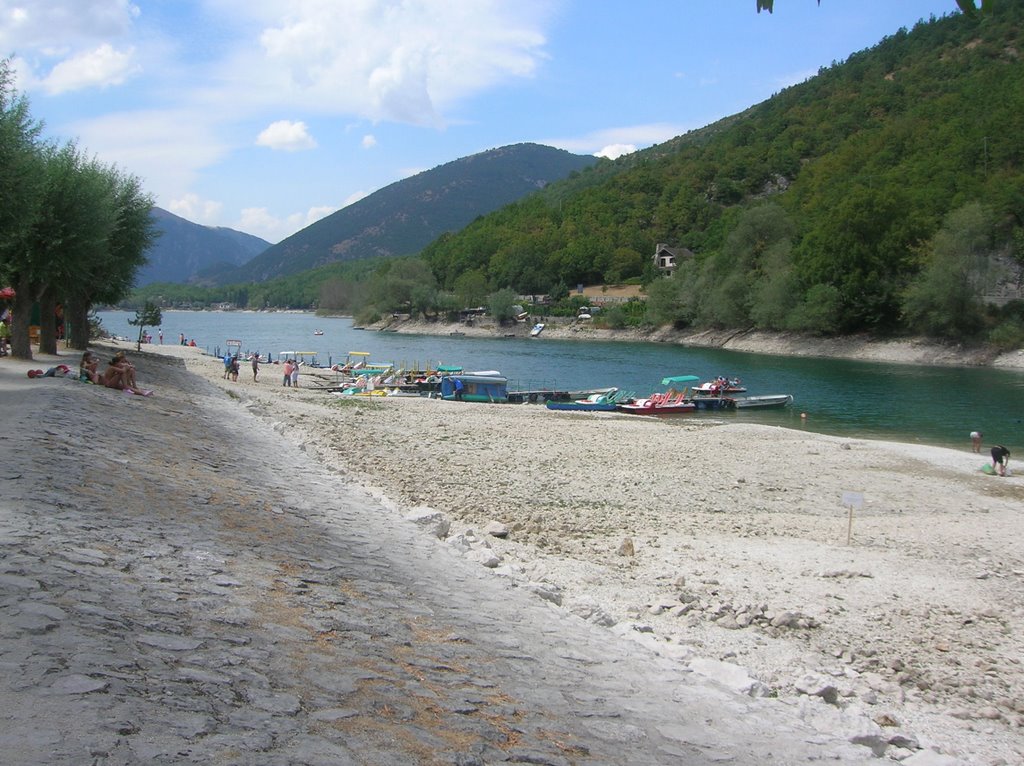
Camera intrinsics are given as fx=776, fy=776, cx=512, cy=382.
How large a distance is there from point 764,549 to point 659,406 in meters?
30.7

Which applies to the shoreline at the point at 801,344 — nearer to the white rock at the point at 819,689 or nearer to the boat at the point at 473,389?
the boat at the point at 473,389

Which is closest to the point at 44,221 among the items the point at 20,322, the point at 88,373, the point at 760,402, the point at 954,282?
the point at 20,322

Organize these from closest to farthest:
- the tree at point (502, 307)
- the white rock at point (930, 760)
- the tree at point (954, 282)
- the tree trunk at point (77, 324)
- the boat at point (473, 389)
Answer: the white rock at point (930, 760) < the tree trunk at point (77, 324) < the boat at point (473, 389) < the tree at point (954, 282) < the tree at point (502, 307)

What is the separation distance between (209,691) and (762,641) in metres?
6.56

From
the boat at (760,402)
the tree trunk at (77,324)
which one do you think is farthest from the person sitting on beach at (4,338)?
the boat at (760,402)

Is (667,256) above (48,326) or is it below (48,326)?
above

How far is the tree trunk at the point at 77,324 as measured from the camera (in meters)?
36.8

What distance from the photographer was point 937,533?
15.7 meters

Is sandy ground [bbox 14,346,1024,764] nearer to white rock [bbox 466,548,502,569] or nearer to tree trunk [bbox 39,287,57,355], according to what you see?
white rock [bbox 466,548,502,569]

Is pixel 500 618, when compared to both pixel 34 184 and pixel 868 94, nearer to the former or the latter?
pixel 34 184

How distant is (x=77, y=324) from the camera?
37.5 m

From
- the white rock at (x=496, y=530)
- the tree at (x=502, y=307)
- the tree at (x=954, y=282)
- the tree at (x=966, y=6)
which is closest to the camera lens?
the tree at (x=966, y=6)

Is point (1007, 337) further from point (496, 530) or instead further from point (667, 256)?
point (667, 256)

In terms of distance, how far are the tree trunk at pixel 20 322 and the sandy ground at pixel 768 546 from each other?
8023mm
